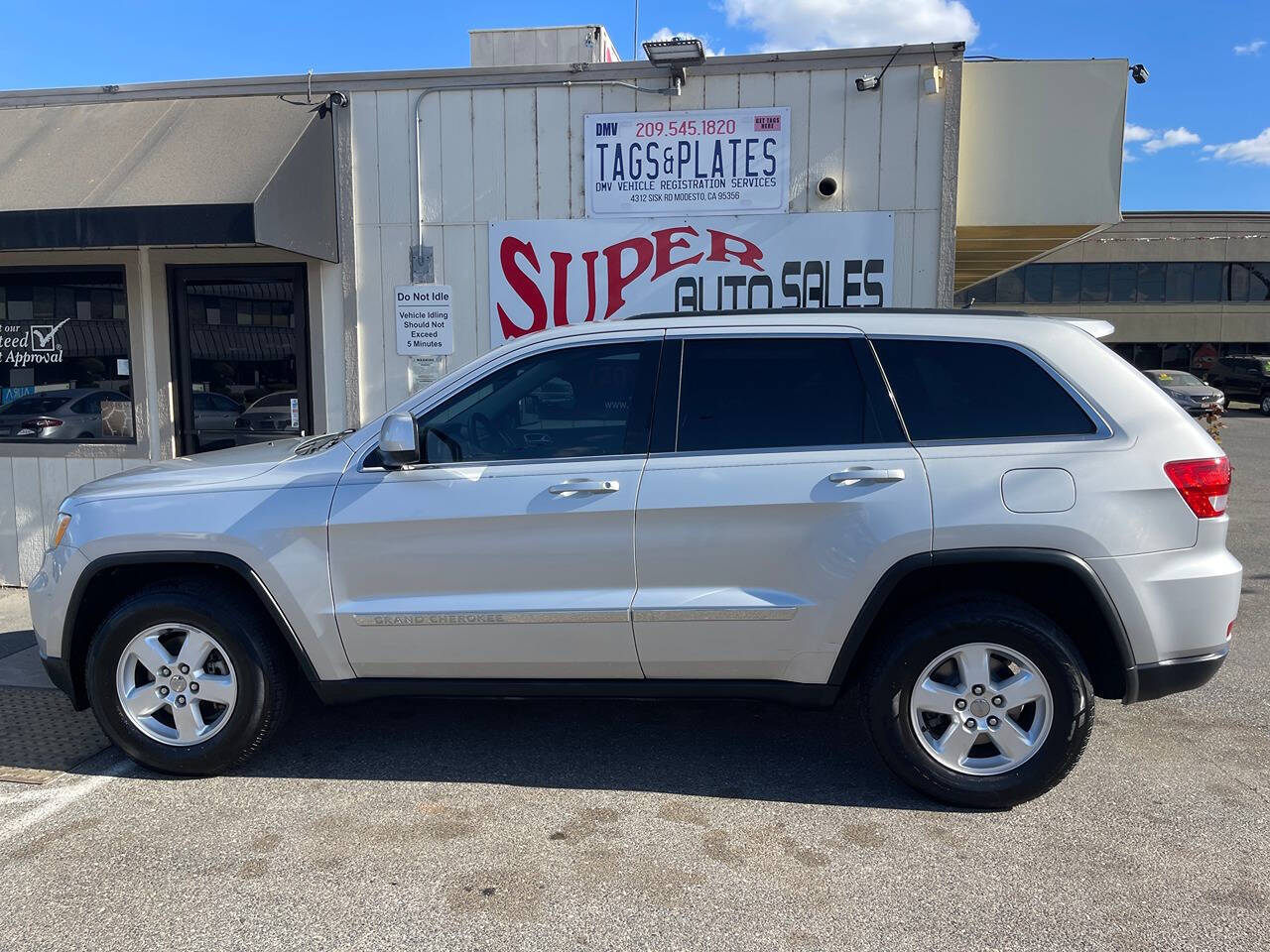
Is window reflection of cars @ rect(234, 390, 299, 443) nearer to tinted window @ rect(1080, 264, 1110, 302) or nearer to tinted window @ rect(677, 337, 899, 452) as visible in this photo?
tinted window @ rect(677, 337, 899, 452)

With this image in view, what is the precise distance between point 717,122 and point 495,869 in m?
5.30

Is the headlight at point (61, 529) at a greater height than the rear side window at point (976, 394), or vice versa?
the rear side window at point (976, 394)

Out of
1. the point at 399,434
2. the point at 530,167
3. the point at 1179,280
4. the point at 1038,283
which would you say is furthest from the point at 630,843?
the point at 1179,280

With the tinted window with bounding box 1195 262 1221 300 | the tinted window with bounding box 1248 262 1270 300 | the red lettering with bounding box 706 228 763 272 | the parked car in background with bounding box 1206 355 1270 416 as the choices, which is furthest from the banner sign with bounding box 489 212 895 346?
the tinted window with bounding box 1248 262 1270 300

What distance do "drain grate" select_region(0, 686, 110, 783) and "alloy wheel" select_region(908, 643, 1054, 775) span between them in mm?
3626

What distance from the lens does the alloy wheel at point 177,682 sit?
4031 millimetres

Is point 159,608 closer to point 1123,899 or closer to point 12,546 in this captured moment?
point 1123,899

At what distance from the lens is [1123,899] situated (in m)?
3.15

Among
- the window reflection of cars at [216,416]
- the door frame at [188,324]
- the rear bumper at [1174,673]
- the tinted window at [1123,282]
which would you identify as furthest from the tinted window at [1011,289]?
the rear bumper at [1174,673]

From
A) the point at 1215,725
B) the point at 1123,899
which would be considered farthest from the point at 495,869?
the point at 1215,725

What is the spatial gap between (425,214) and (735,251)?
2285 mm

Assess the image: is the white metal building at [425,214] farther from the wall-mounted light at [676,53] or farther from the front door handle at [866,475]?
the front door handle at [866,475]

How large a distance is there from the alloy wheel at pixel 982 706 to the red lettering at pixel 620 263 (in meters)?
4.14

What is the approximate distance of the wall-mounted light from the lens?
6.70 meters
